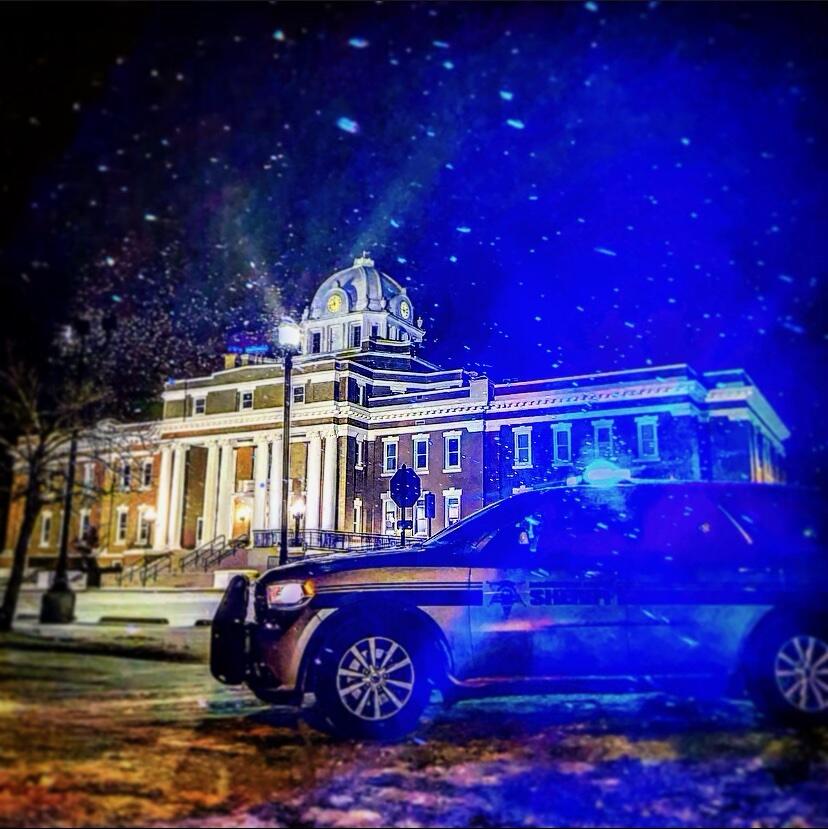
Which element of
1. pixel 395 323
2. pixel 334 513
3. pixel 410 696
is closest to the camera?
pixel 410 696

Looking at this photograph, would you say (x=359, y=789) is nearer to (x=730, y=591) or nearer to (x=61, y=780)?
(x=61, y=780)

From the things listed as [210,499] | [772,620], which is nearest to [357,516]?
[210,499]

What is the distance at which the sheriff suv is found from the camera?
371 centimetres

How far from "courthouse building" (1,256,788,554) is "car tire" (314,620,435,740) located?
61 centimetres

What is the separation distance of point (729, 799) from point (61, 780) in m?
3.57

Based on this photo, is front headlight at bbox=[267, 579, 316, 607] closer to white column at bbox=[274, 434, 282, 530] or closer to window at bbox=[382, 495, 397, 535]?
white column at bbox=[274, 434, 282, 530]

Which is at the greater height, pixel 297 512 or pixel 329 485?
pixel 329 485

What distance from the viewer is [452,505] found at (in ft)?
13.4

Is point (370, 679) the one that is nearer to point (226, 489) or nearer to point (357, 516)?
point (357, 516)

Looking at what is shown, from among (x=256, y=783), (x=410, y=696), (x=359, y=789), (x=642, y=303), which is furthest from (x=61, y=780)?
(x=642, y=303)

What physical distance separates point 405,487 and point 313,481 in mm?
568

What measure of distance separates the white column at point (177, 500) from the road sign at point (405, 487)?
1.37 meters

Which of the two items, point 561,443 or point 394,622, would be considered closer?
point 394,622

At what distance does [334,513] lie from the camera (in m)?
4.10
